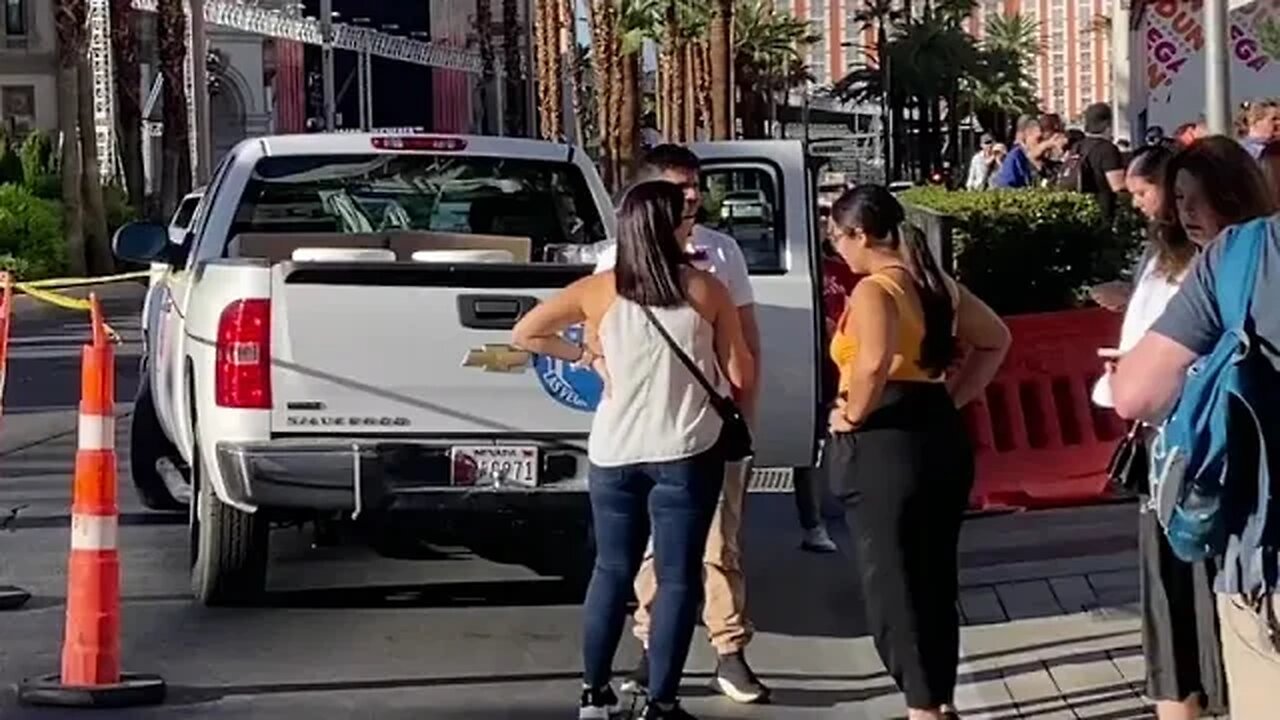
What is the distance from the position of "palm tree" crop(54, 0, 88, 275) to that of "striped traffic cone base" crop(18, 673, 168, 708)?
31.6m

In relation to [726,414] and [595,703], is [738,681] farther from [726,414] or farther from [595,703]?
[726,414]

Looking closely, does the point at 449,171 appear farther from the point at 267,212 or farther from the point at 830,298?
the point at 830,298

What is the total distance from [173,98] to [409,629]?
1405 inches

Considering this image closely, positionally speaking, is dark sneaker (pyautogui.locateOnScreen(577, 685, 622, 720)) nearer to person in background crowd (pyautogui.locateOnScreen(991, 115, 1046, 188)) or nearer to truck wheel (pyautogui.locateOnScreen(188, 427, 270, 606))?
truck wheel (pyautogui.locateOnScreen(188, 427, 270, 606))

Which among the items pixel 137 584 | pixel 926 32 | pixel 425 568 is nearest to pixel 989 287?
pixel 425 568

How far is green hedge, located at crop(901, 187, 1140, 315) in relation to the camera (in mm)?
15164

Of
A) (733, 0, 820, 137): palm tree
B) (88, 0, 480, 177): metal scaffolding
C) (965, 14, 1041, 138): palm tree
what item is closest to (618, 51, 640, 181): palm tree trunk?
(88, 0, 480, 177): metal scaffolding

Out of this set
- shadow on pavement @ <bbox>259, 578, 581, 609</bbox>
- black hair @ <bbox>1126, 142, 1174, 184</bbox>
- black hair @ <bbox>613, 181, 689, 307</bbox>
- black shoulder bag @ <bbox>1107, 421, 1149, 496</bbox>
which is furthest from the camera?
shadow on pavement @ <bbox>259, 578, 581, 609</bbox>

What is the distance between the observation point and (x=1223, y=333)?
4508 millimetres

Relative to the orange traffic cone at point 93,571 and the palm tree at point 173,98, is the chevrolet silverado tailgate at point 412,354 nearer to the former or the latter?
the orange traffic cone at point 93,571

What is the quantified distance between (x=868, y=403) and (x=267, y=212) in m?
4.87

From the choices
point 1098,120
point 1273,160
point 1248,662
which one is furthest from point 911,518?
point 1098,120

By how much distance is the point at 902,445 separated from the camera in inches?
278

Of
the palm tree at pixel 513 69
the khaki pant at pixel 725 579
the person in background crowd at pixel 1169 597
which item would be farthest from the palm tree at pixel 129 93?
the person in background crowd at pixel 1169 597
